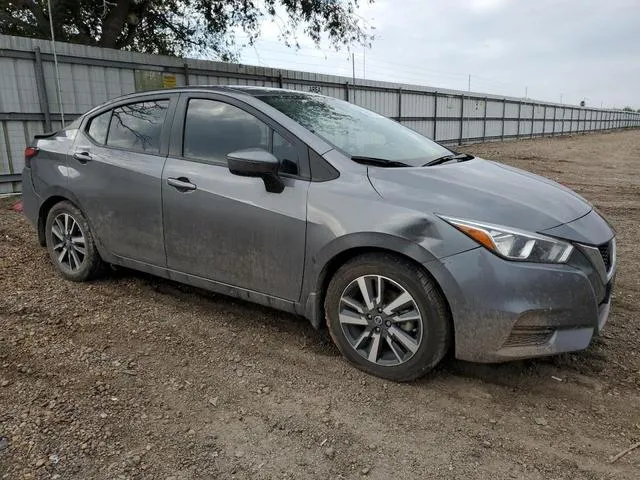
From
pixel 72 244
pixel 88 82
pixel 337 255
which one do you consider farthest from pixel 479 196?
pixel 88 82

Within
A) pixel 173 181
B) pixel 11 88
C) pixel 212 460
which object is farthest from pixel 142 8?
pixel 212 460

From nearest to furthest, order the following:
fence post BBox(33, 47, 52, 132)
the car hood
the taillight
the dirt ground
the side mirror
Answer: the dirt ground < the car hood < the side mirror < the taillight < fence post BBox(33, 47, 52, 132)

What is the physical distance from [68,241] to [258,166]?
2359 millimetres

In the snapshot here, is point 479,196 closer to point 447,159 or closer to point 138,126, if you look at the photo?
point 447,159

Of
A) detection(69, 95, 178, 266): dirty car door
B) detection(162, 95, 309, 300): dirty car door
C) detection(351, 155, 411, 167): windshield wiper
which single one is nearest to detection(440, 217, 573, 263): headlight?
detection(351, 155, 411, 167): windshield wiper

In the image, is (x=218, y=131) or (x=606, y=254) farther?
(x=218, y=131)

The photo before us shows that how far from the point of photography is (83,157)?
164 inches

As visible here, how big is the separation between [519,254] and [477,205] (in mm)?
341

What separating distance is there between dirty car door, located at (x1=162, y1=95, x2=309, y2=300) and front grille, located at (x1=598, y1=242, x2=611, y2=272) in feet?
5.47

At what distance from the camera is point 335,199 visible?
2943mm

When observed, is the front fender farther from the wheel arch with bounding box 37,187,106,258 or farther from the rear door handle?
the rear door handle

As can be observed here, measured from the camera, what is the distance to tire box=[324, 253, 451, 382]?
2.70m

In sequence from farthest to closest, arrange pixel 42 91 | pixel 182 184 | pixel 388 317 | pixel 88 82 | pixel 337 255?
1. pixel 88 82
2. pixel 42 91
3. pixel 182 184
4. pixel 337 255
5. pixel 388 317

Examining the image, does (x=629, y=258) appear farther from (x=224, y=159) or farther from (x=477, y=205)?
(x=224, y=159)
